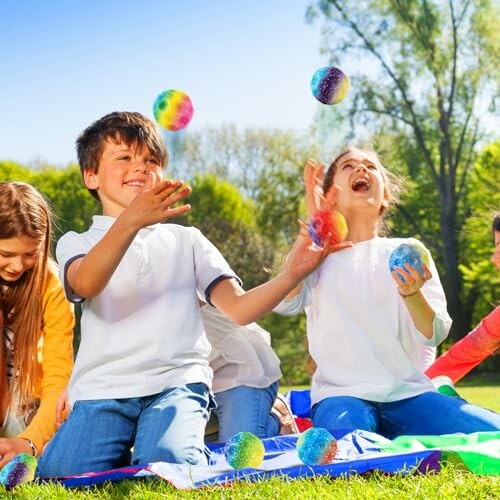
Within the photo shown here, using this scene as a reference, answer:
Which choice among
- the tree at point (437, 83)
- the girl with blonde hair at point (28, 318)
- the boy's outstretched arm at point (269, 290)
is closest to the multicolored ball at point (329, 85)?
the boy's outstretched arm at point (269, 290)

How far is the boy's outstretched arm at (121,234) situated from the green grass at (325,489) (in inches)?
34.1

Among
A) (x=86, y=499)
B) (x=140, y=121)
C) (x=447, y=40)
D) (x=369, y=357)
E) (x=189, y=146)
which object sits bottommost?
(x=86, y=499)

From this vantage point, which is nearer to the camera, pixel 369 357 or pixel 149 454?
pixel 149 454

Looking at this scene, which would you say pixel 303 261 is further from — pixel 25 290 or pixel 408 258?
pixel 25 290

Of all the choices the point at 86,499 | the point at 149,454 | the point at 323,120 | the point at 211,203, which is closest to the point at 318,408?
the point at 149,454

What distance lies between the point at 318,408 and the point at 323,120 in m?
23.4

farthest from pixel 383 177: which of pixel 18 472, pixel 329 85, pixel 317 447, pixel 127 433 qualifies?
pixel 18 472

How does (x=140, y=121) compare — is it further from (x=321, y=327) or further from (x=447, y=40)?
(x=447, y=40)

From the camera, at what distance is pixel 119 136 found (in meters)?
4.13

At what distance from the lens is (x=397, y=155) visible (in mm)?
28141

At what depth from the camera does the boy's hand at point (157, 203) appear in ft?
10.7

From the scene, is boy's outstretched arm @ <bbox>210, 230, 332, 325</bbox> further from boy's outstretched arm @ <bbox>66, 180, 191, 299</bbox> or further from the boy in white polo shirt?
boy's outstretched arm @ <bbox>66, 180, 191, 299</bbox>

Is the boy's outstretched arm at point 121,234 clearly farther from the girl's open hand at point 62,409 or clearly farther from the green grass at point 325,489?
→ the green grass at point 325,489

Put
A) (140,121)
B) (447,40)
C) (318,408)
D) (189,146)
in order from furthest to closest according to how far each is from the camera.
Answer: (189,146) → (447,40) → (318,408) → (140,121)
